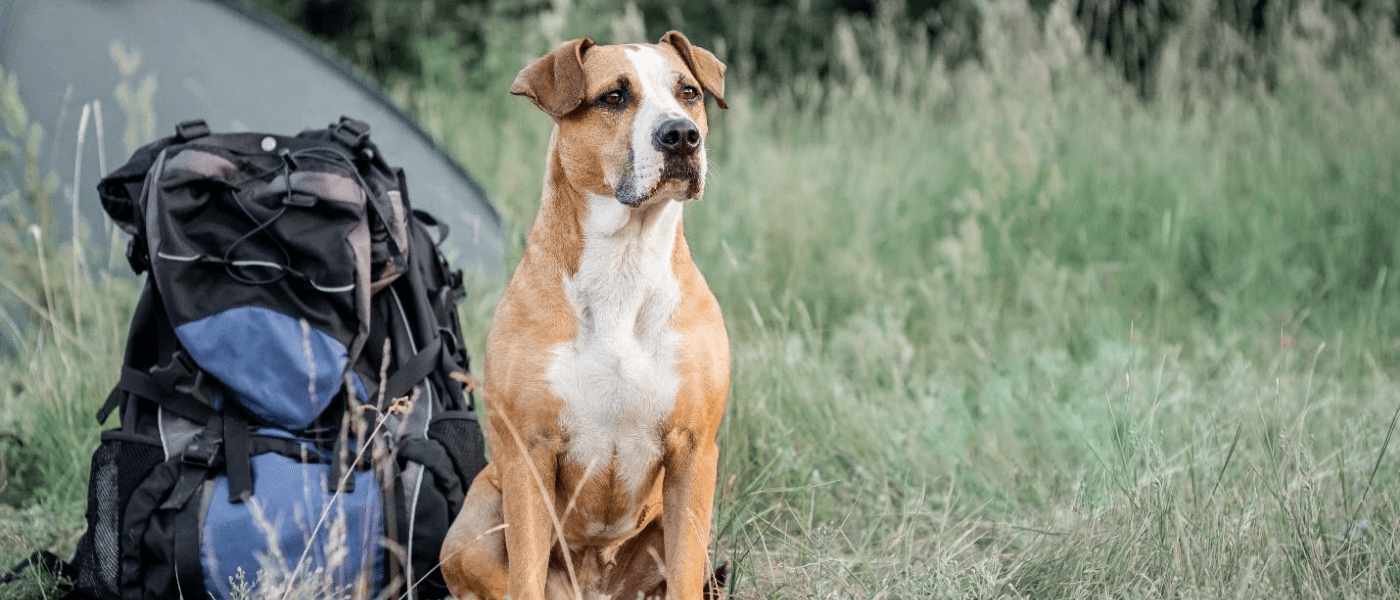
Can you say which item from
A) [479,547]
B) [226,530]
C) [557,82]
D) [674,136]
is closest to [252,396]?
[226,530]

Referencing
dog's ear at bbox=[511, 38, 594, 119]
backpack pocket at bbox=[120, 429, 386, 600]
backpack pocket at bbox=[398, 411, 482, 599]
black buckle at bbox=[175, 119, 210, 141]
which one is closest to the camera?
dog's ear at bbox=[511, 38, 594, 119]

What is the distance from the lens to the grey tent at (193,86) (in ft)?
14.5

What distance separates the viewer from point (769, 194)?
5418 mm

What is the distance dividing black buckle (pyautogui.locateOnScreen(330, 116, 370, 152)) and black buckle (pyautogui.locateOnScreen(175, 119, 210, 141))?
1.05 ft

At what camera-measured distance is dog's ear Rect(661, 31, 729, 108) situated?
2.63 metres

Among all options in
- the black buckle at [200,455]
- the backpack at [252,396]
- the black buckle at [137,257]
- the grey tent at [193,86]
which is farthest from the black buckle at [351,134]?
the grey tent at [193,86]

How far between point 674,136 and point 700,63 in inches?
14.5

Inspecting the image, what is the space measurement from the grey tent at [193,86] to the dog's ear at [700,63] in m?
1.84

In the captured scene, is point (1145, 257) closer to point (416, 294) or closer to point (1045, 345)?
point (1045, 345)

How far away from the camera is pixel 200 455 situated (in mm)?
2717

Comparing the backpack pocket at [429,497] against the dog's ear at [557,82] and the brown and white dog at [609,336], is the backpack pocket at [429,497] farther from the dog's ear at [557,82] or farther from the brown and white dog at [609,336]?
the dog's ear at [557,82]

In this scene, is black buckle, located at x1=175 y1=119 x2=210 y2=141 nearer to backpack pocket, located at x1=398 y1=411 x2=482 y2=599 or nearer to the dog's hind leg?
backpack pocket, located at x1=398 y1=411 x2=482 y2=599

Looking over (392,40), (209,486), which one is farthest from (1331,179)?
(392,40)

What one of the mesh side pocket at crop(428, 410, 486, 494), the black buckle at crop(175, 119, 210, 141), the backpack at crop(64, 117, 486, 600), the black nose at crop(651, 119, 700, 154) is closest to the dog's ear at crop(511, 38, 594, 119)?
the black nose at crop(651, 119, 700, 154)
